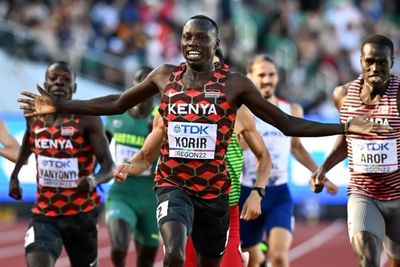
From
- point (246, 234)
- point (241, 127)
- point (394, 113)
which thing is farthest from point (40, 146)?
point (394, 113)

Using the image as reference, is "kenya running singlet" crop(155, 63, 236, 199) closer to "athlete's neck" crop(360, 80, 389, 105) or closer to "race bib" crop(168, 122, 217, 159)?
"race bib" crop(168, 122, 217, 159)

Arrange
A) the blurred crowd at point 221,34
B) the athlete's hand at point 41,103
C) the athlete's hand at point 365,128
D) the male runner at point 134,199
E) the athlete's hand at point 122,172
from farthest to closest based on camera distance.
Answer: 1. the blurred crowd at point 221,34
2. the male runner at point 134,199
3. the athlete's hand at point 122,172
4. the athlete's hand at point 41,103
5. the athlete's hand at point 365,128

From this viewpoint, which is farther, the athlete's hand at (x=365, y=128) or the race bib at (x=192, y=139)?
the race bib at (x=192, y=139)

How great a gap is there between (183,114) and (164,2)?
1554cm

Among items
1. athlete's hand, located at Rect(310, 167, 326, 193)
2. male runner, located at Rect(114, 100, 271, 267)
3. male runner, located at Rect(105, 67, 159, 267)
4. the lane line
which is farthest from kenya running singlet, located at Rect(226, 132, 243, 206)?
the lane line

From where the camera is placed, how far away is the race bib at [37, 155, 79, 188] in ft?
29.0

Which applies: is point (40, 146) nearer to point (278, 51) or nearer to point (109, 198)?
point (109, 198)

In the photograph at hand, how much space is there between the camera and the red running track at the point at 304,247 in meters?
14.2

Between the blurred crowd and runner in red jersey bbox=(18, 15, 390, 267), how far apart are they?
1280cm

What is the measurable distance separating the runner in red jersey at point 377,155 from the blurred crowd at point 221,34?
12.0 metres

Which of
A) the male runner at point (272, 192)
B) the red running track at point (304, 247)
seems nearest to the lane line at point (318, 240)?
the red running track at point (304, 247)

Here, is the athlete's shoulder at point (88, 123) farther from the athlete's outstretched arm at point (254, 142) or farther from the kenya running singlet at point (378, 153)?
the kenya running singlet at point (378, 153)

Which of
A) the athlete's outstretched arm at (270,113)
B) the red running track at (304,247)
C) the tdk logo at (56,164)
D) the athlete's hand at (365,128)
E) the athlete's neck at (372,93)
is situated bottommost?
the red running track at (304,247)

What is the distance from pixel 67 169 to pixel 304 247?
7912 mm
